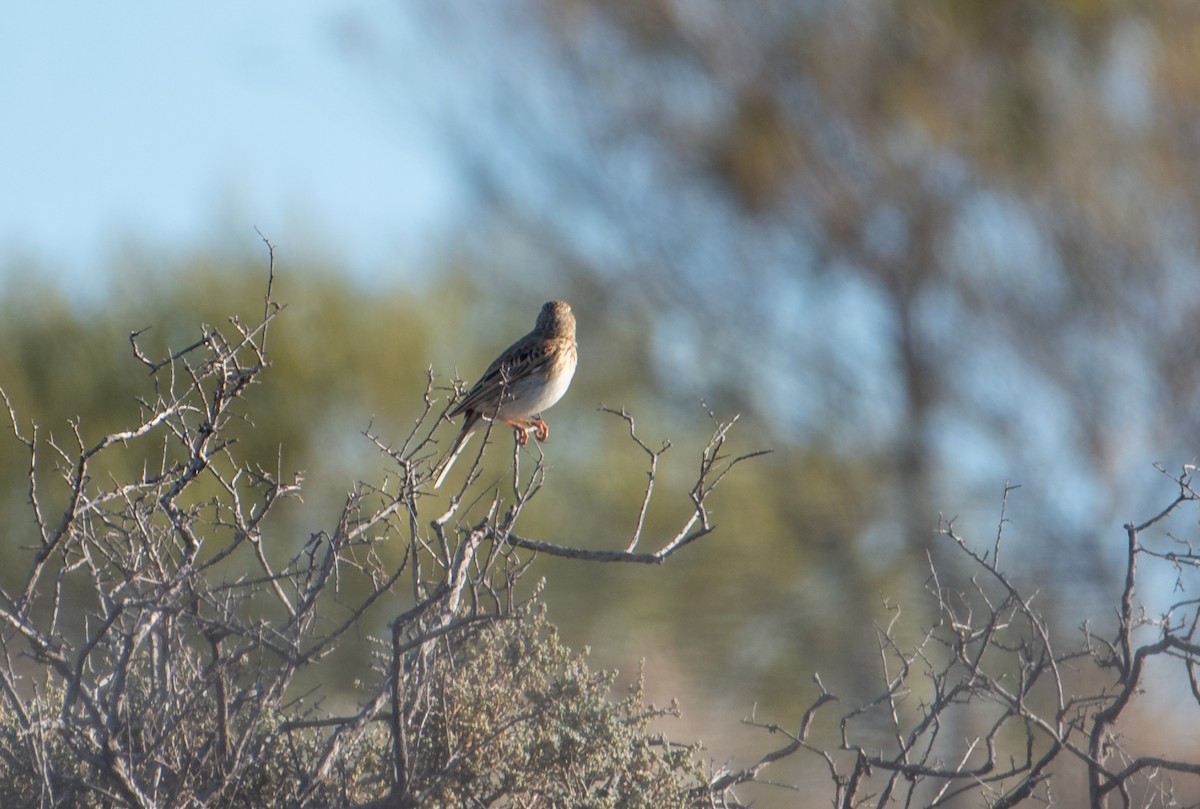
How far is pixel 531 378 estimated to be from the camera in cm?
597

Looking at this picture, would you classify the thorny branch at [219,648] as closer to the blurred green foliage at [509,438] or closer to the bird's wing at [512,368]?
the bird's wing at [512,368]

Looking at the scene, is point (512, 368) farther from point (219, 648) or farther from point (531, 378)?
point (219, 648)

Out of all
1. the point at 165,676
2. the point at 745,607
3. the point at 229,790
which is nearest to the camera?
the point at 165,676

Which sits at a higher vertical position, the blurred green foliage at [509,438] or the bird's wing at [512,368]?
the blurred green foliage at [509,438]

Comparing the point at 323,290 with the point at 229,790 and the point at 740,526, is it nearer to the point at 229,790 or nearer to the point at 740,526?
the point at 740,526

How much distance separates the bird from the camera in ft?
18.3

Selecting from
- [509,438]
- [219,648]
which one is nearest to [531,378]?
[219,648]

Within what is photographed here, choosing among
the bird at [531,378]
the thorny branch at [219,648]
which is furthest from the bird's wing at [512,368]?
the thorny branch at [219,648]

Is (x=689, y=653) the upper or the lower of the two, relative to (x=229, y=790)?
upper

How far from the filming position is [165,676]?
3.23 meters

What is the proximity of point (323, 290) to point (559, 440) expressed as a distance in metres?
2.73

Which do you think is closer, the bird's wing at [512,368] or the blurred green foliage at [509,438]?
the bird's wing at [512,368]

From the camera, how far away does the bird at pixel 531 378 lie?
559cm

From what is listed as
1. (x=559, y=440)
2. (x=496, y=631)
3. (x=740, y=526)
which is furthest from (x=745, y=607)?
(x=496, y=631)
